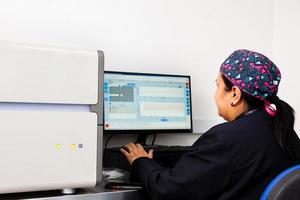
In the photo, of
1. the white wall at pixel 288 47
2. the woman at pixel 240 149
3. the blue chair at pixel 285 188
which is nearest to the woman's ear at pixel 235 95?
the woman at pixel 240 149

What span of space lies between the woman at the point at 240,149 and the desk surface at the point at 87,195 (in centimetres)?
7

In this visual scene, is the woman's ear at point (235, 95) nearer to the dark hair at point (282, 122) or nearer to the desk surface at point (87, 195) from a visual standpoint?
the dark hair at point (282, 122)

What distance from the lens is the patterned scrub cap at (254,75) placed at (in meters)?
1.20

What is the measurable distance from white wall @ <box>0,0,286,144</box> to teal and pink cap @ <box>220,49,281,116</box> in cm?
69

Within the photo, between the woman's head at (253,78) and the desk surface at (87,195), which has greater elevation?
the woman's head at (253,78)

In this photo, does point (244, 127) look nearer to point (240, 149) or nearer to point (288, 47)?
point (240, 149)

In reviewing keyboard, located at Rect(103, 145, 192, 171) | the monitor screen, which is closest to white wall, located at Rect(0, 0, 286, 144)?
the monitor screen

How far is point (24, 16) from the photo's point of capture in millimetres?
1631

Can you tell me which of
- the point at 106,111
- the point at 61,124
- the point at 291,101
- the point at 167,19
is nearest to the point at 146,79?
the point at 106,111

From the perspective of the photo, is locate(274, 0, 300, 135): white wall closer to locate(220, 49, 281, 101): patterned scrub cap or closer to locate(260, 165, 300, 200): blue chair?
locate(220, 49, 281, 101): patterned scrub cap

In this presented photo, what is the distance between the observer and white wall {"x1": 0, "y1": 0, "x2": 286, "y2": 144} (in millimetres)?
1666

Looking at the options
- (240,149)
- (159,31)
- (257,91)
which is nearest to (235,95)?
(257,91)

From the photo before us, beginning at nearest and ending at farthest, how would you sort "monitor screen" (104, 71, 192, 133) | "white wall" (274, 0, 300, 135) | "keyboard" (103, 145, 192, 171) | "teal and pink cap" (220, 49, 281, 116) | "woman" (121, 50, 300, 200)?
"woman" (121, 50, 300, 200) < "teal and pink cap" (220, 49, 281, 116) < "keyboard" (103, 145, 192, 171) < "monitor screen" (104, 71, 192, 133) < "white wall" (274, 0, 300, 135)

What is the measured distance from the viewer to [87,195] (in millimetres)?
1101
